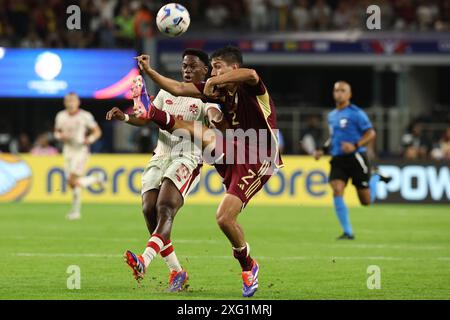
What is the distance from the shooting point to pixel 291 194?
25.5 metres

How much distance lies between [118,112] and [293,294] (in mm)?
2539

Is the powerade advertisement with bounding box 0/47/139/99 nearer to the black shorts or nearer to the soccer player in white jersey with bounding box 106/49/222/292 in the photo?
the black shorts

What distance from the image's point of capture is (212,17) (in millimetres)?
33125

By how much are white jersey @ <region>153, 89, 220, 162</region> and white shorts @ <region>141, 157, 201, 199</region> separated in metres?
0.10

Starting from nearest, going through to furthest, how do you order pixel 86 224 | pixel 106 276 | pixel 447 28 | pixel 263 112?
pixel 263 112 < pixel 106 276 < pixel 86 224 < pixel 447 28

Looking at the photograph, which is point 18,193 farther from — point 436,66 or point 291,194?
point 436,66

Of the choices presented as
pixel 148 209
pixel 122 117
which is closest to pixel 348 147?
pixel 148 209

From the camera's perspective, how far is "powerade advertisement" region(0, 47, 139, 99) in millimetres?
29453

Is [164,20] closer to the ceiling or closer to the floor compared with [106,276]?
closer to the ceiling

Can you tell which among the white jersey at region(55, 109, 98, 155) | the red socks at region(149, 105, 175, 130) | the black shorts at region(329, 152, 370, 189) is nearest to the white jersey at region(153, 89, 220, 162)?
the red socks at region(149, 105, 175, 130)

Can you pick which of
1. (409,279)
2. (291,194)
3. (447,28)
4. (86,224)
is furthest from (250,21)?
(409,279)

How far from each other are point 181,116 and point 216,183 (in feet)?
44.9

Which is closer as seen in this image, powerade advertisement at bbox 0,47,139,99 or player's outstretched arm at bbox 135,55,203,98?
player's outstretched arm at bbox 135,55,203,98

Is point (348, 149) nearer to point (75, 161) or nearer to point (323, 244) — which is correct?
point (323, 244)
